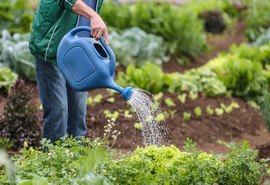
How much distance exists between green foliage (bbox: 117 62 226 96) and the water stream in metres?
2.83

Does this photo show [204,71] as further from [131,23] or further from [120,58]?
[131,23]

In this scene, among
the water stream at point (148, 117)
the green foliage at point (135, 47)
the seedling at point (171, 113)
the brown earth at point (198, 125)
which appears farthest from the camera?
the green foliage at point (135, 47)

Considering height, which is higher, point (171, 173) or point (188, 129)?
point (171, 173)

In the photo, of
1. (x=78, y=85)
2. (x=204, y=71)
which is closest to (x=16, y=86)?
(x=78, y=85)

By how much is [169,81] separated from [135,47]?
142cm

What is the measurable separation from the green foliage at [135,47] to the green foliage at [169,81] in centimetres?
107

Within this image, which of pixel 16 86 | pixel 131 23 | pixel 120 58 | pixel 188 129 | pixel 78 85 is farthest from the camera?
pixel 131 23

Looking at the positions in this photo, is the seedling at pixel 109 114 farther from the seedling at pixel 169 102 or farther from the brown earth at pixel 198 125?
the seedling at pixel 169 102

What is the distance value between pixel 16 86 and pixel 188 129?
2.03 m

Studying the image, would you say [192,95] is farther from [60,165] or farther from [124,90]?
[60,165]

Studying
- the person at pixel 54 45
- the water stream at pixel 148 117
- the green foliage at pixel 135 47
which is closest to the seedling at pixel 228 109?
the green foliage at pixel 135 47

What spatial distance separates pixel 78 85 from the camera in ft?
Answer: 15.9

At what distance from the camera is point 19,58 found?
795 cm

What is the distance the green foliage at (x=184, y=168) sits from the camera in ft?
14.2
